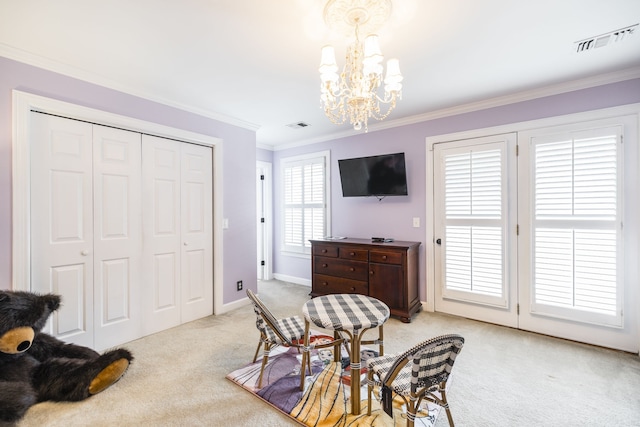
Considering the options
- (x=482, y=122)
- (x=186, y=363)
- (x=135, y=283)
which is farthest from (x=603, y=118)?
(x=135, y=283)

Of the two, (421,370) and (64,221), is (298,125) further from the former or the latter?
(421,370)

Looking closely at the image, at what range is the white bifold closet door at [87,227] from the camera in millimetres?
2342

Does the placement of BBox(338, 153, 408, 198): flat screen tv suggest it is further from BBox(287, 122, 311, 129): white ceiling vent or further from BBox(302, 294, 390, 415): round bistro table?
BBox(302, 294, 390, 415): round bistro table

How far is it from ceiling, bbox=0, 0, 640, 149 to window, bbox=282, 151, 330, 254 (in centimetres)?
165

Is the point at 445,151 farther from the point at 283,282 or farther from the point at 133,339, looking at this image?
the point at 133,339

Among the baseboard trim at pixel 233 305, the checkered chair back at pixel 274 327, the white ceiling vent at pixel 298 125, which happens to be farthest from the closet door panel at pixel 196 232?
the checkered chair back at pixel 274 327

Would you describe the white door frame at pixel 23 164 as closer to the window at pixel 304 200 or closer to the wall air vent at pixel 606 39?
the window at pixel 304 200

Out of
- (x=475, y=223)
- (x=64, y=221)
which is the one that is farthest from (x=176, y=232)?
(x=475, y=223)

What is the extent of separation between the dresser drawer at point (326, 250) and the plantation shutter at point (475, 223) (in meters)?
1.39

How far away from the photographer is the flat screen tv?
3.68 metres

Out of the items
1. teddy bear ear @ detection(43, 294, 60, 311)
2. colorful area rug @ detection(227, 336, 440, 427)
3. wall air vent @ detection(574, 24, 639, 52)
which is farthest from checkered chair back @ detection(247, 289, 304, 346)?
wall air vent @ detection(574, 24, 639, 52)

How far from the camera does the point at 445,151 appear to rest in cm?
348

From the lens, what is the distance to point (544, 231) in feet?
9.55

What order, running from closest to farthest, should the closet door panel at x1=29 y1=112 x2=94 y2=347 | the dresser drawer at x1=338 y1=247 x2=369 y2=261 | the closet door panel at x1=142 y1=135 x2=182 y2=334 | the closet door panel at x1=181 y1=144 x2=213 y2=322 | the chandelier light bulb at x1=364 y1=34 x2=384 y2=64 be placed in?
1. the chandelier light bulb at x1=364 y1=34 x2=384 y2=64
2. the closet door panel at x1=29 y1=112 x2=94 y2=347
3. the closet door panel at x1=142 y1=135 x2=182 y2=334
4. the closet door panel at x1=181 y1=144 x2=213 y2=322
5. the dresser drawer at x1=338 y1=247 x2=369 y2=261
